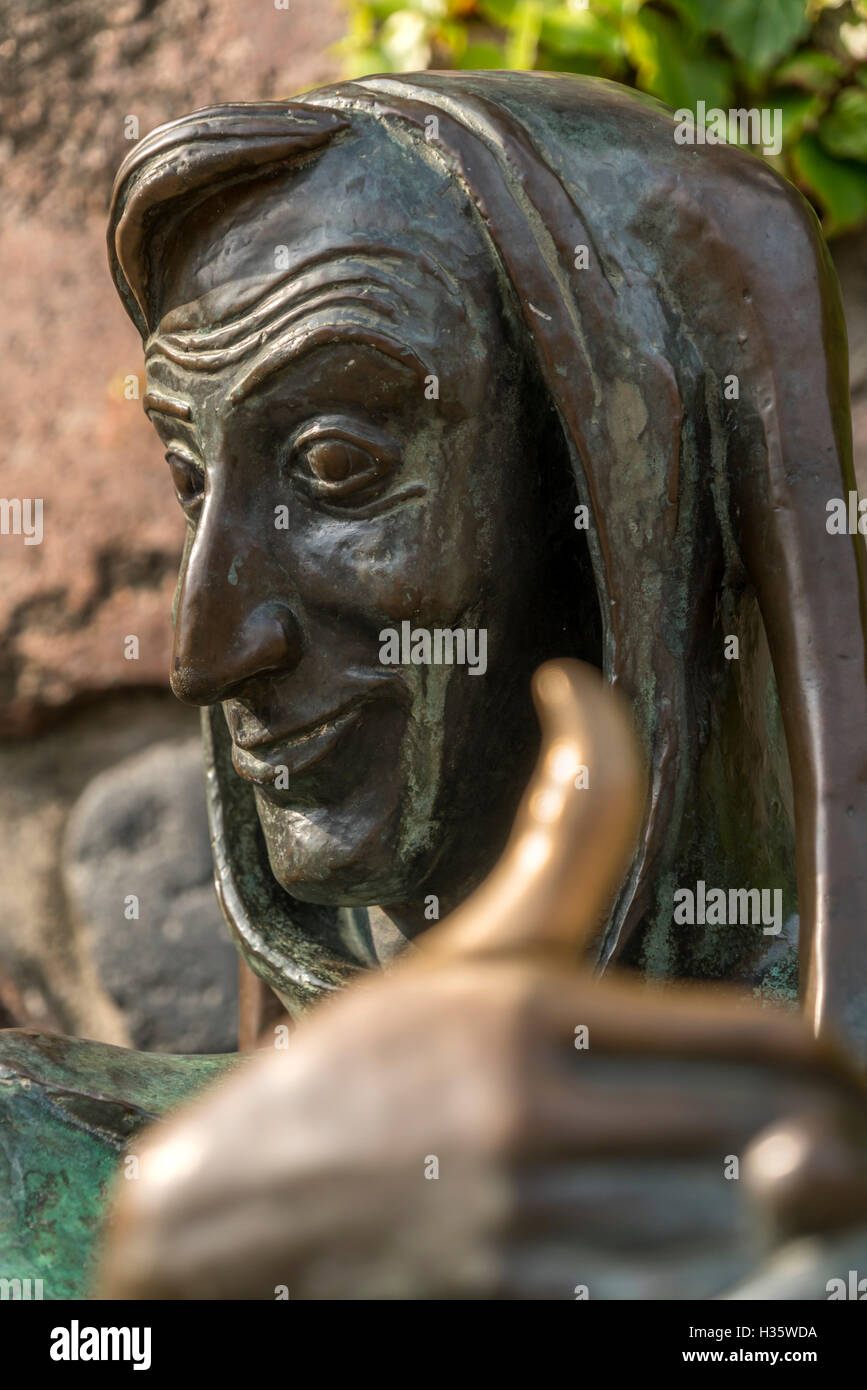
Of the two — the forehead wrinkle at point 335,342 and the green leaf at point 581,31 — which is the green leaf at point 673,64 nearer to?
the green leaf at point 581,31

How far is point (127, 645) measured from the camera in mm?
1770

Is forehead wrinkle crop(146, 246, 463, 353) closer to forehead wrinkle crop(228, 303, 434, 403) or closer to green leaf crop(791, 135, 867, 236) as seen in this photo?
forehead wrinkle crop(228, 303, 434, 403)

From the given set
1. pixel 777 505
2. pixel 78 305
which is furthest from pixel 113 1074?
pixel 78 305

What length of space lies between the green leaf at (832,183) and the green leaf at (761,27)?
0.09 meters

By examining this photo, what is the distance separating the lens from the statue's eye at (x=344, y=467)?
0.96 metres

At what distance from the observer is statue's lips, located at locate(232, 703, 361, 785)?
1005 millimetres

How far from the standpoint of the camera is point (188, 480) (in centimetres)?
104

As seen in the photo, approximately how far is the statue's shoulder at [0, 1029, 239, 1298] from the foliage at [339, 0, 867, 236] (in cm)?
110

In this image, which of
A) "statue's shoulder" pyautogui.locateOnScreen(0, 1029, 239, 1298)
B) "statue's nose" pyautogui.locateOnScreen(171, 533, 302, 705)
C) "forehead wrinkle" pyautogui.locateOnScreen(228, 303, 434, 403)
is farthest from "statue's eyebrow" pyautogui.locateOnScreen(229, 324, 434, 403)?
"statue's shoulder" pyautogui.locateOnScreen(0, 1029, 239, 1298)

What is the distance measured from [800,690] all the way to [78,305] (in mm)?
1130

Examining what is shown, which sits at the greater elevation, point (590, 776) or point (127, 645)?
point (127, 645)

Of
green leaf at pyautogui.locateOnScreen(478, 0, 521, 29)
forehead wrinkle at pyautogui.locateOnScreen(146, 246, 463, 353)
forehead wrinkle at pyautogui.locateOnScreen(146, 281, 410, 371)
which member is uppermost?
green leaf at pyautogui.locateOnScreen(478, 0, 521, 29)

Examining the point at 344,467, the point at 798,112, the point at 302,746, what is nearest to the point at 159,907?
A: the point at 302,746
